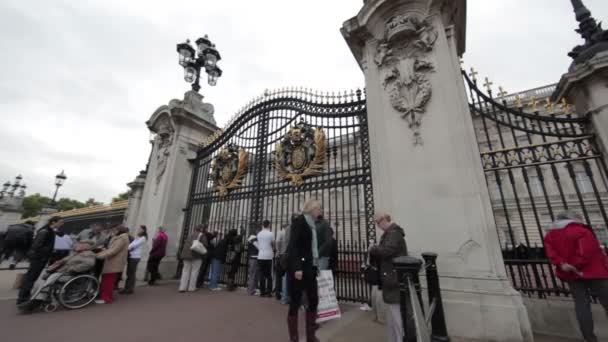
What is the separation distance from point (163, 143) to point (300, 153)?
21.9 ft

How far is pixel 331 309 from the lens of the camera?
322 centimetres

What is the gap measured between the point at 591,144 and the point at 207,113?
1095 centimetres

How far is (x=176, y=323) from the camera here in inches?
162

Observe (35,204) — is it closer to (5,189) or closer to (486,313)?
(5,189)

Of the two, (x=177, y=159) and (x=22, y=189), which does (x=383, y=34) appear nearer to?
(x=177, y=159)

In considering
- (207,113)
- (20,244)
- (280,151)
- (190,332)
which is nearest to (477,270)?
(190,332)

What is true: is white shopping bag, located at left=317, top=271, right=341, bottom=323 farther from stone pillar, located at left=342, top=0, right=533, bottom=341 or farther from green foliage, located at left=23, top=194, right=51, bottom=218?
green foliage, located at left=23, top=194, right=51, bottom=218

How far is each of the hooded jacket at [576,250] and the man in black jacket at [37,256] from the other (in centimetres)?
863

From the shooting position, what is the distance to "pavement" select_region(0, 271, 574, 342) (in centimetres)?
348

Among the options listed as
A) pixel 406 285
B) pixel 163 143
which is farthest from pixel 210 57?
pixel 406 285

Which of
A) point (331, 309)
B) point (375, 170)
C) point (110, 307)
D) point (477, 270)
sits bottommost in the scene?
point (110, 307)

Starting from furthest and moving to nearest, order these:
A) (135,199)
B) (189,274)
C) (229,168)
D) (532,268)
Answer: (135,199), (229,168), (189,274), (532,268)

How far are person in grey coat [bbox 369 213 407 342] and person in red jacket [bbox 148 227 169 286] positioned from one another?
6.63 metres

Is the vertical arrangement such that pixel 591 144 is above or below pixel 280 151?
below
